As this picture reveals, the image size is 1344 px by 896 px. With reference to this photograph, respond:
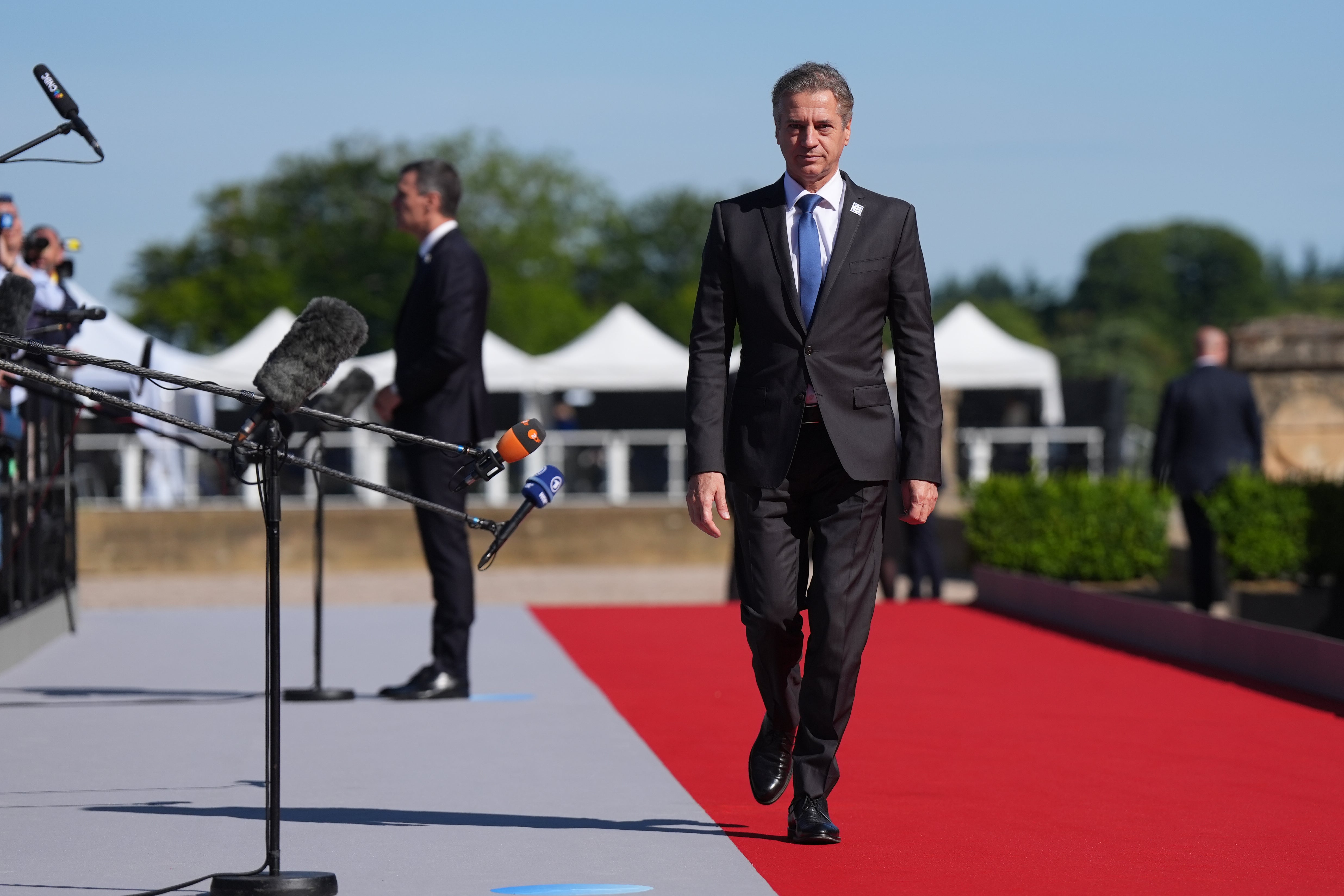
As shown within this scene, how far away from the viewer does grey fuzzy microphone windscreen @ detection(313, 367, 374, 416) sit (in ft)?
25.0

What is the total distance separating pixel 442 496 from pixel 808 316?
3.12 metres

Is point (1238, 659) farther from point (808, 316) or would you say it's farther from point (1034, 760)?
point (808, 316)

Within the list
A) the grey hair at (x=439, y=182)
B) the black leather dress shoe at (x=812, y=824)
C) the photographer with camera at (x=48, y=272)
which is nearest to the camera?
the black leather dress shoe at (x=812, y=824)

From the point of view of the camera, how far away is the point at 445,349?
7.62 m

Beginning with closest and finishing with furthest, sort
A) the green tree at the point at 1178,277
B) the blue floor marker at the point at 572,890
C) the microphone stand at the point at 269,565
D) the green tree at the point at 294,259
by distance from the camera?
the microphone stand at the point at 269,565
the blue floor marker at the point at 572,890
the green tree at the point at 294,259
the green tree at the point at 1178,277

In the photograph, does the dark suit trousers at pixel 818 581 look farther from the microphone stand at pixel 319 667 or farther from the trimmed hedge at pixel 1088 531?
the trimmed hedge at pixel 1088 531

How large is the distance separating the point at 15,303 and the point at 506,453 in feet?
9.93

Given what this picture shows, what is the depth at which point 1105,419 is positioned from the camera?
2622 centimetres

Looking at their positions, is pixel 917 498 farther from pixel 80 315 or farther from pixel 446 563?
pixel 80 315

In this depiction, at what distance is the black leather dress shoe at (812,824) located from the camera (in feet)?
15.5

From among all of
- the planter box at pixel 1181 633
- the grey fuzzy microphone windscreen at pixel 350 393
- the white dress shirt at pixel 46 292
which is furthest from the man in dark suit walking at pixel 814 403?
the white dress shirt at pixel 46 292

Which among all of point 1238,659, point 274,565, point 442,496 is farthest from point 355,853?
point 1238,659

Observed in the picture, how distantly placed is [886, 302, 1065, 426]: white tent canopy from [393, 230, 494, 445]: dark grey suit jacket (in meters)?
16.1

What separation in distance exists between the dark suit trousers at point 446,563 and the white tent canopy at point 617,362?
1654 cm
